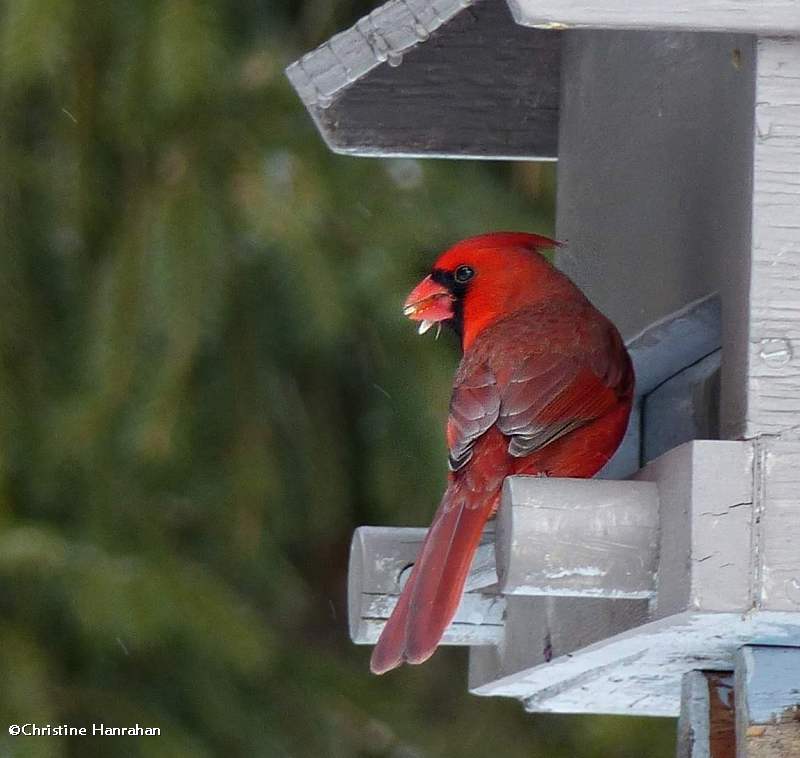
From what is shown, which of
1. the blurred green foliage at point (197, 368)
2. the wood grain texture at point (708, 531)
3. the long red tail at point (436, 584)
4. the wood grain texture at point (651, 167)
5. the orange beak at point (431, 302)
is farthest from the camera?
the blurred green foliage at point (197, 368)

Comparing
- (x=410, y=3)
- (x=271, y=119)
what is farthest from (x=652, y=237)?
(x=271, y=119)

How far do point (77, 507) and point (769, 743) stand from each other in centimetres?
176

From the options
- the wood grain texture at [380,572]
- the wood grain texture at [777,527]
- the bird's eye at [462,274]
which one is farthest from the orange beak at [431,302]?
the wood grain texture at [777,527]

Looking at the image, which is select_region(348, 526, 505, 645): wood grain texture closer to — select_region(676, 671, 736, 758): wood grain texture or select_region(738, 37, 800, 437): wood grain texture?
select_region(676, 671, 736, 758): wood grain texture

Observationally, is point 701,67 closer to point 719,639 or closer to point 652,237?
point 652,237

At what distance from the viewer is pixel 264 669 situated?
3.21 meters

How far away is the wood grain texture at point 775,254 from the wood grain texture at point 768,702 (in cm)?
28

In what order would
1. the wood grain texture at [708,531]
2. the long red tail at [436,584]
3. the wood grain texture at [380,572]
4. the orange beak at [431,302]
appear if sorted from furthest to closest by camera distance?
the orange beak at [431,302], the wood grain texture at [380,572], the long red tail at [436,584], the wood grain texture at [708,531]

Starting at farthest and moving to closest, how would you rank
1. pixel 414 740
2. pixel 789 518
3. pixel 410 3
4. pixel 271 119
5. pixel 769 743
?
pixel 414 740 < pixel 271 119 < pixel 410 3 < pixel 769 743 < pixel 789 518

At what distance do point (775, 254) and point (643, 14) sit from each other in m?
0.28

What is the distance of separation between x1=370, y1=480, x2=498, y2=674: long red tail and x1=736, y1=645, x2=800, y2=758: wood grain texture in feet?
1.04

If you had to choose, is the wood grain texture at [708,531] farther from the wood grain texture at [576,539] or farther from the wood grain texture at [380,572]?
the wood grain texture at [380,572]

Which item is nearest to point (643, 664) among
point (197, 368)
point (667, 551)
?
point (667, 551)

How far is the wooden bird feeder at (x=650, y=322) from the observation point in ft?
5.41
